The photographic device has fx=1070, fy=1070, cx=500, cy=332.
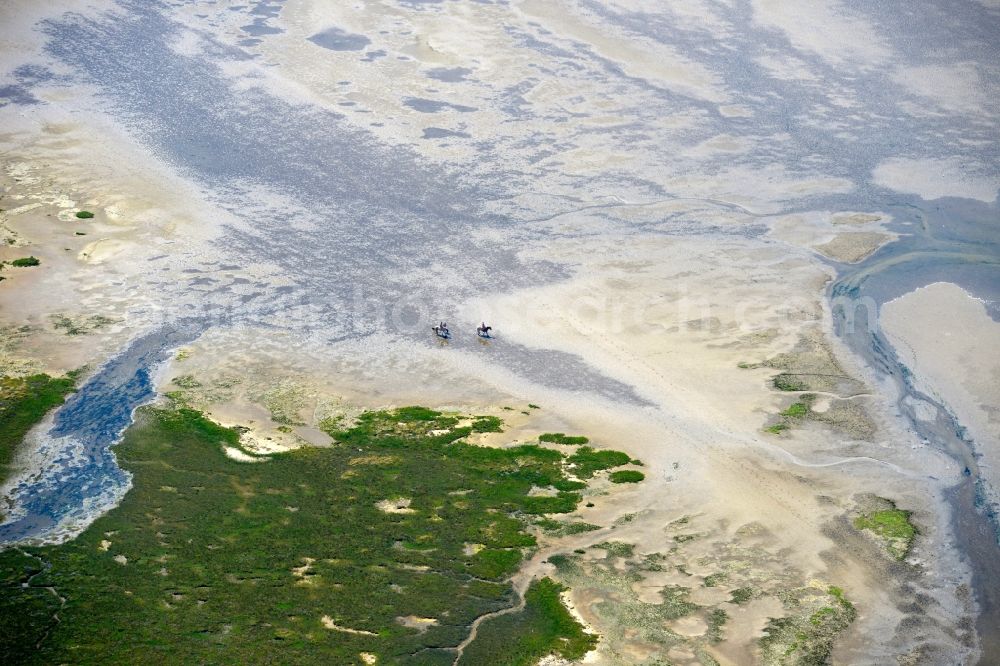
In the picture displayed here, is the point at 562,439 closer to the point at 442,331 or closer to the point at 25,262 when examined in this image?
the point at 442,331

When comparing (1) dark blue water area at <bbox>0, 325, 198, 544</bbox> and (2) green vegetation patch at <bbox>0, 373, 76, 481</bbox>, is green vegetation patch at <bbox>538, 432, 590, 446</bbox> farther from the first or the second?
(2) green vegetation patch at <bbox>0, 373, 76, 481</bbox>

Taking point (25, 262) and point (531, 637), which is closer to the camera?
point (531, 637)

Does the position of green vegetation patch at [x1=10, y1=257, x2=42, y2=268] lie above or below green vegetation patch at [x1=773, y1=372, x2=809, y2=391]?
below

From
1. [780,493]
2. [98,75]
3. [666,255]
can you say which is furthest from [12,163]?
[780,493]

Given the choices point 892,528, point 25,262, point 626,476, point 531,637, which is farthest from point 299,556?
point 25,262

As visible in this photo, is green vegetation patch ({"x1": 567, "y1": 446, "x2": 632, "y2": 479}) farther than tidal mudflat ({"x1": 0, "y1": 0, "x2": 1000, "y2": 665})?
Yes

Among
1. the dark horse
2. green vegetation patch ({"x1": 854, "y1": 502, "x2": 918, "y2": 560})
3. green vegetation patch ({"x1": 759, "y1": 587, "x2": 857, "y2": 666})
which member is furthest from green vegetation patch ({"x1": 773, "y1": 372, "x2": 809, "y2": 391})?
the dark horse
